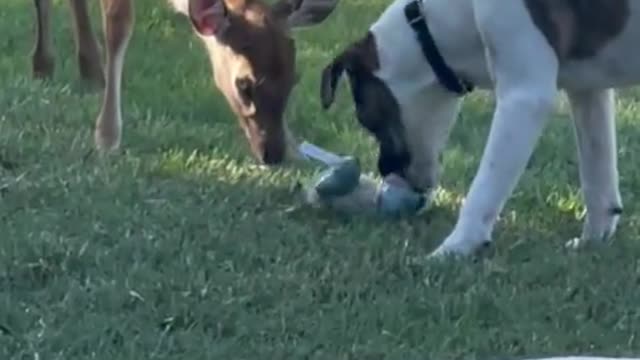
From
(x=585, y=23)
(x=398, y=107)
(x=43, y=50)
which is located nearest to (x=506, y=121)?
(x=585, y=23)

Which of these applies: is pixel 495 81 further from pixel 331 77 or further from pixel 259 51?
pixel 259 51

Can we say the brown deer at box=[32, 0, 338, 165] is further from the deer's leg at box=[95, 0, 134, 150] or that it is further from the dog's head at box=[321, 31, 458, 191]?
the dog's head at box=[321, 31, 458, 191]

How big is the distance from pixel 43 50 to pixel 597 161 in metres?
3.57

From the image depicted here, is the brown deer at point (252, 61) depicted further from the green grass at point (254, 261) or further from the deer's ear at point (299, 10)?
the green grass at point (254, 261)

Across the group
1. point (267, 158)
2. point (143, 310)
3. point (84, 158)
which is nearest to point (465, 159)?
point (267, 158)

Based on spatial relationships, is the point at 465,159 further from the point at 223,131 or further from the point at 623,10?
the point at 623,10

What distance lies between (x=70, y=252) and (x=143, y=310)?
0.59m

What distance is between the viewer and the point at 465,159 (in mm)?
8047

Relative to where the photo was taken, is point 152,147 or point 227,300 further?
point 152,147

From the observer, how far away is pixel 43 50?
949cm

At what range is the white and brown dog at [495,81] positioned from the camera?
6270 mm

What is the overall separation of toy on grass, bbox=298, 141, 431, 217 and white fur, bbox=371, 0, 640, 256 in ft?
0.23

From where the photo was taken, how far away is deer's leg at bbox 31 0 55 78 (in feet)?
31.1

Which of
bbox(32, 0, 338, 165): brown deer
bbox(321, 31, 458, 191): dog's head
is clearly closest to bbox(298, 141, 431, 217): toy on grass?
bbox(321, 31, 458, 191): dog's head
